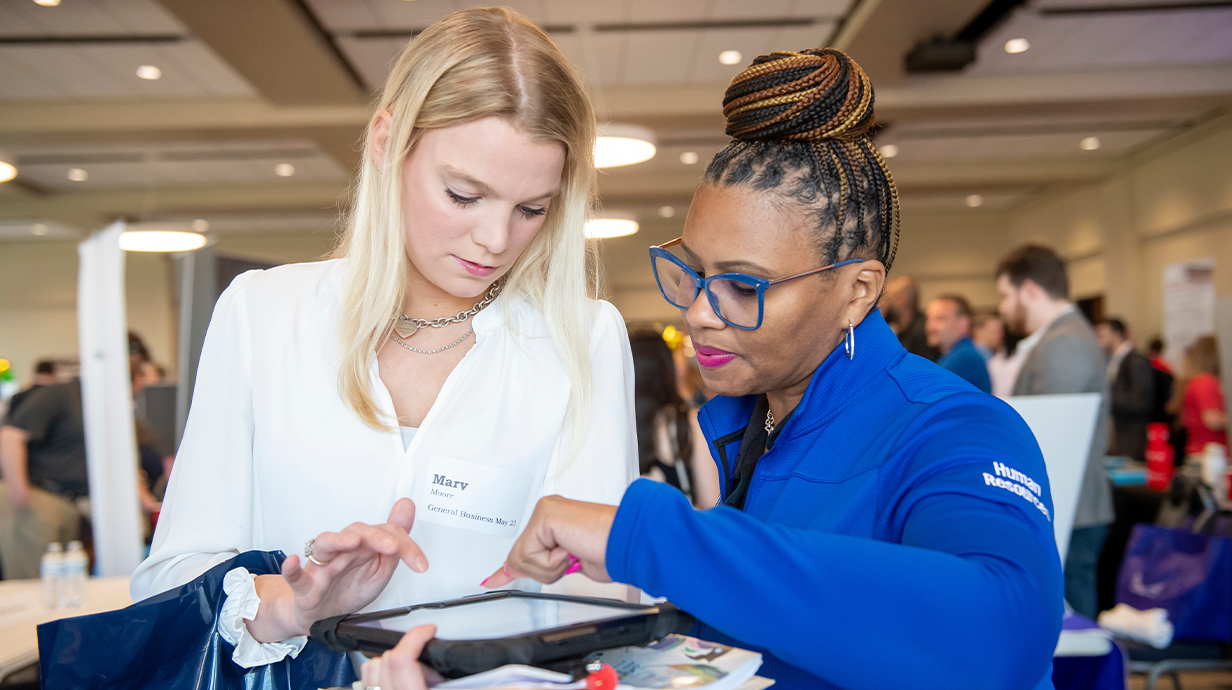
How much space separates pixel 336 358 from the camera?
1.24 m

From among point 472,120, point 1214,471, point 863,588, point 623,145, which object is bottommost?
point 1214,471

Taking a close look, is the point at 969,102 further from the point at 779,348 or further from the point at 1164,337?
the point at 779,348

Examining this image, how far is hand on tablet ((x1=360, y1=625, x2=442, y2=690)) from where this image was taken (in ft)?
2.18

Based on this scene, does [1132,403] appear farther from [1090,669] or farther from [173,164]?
[173,164]

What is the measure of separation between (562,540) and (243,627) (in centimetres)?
49

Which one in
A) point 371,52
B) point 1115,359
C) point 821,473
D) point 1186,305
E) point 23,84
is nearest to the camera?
point 821,473

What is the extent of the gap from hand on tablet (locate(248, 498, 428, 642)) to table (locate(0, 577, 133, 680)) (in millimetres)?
1479

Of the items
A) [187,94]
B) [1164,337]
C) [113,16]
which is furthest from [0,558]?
[1164,337]

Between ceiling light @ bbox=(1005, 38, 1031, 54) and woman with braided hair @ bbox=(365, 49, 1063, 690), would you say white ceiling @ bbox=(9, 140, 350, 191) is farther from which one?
woman with braided hair @ bbox=(365, 49, 1063, 690)

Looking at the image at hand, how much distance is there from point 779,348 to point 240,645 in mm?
712

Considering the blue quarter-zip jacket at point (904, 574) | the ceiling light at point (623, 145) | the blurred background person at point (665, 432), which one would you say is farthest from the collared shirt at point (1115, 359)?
the blue quarter-zip jacket at point (904, 574)

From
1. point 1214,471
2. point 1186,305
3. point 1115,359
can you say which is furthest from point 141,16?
point 1186,305

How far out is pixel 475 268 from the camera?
123 centimetres

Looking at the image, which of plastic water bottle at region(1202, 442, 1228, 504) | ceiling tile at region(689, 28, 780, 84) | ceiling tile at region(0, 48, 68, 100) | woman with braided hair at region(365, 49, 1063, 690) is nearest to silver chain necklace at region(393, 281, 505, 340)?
woman with braided hair at region(365, 49, 1063, 690)
